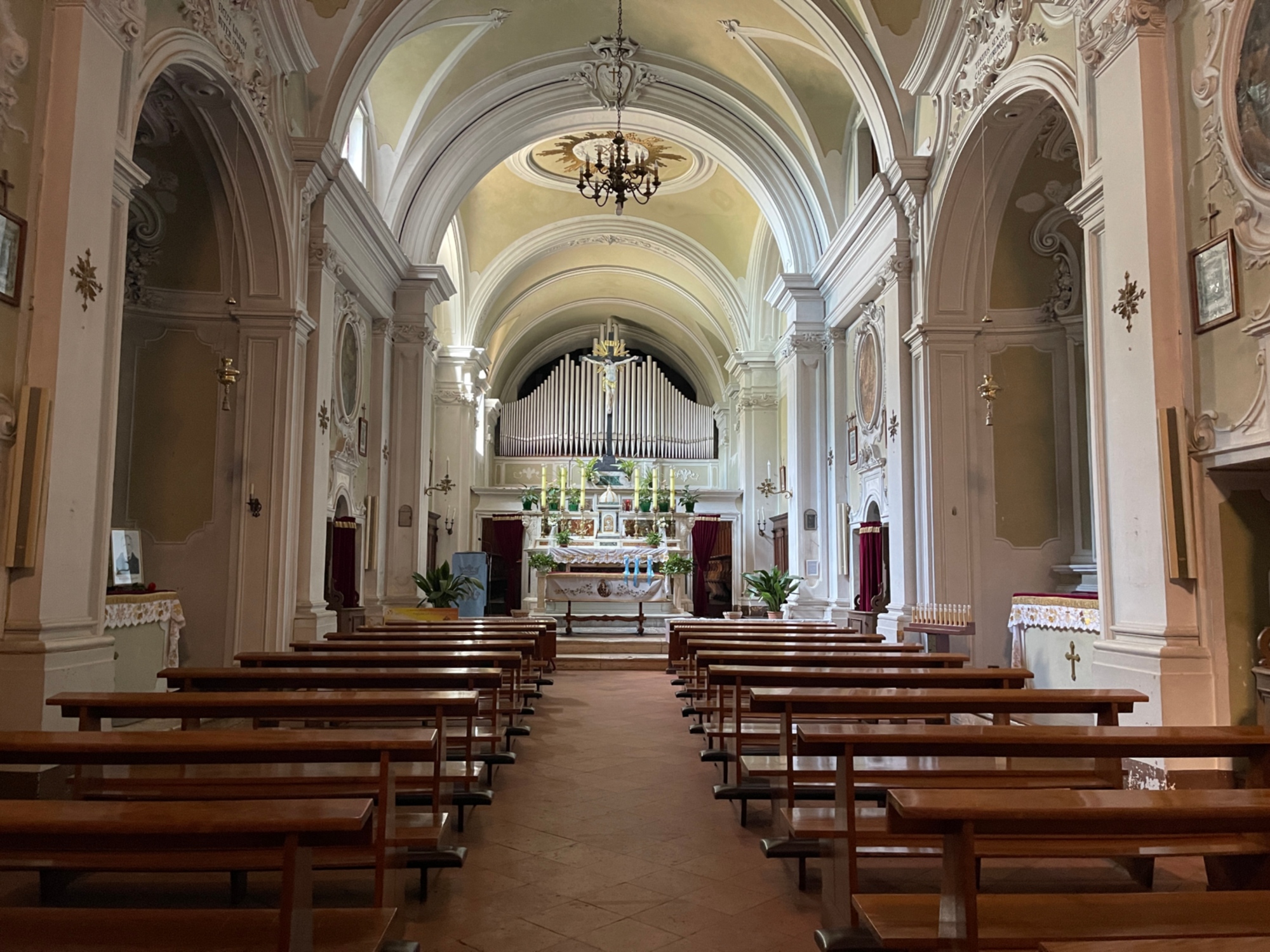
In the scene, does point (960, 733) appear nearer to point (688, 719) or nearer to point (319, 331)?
point (688, 719)

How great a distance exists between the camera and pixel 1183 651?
15.6ft

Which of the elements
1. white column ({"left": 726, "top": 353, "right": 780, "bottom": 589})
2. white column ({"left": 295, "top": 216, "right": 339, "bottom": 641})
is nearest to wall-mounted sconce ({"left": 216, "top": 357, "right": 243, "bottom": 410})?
white column ({"left": 295, "top": 216, "right": 339, "bottom": 641})

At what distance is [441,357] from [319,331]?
855cm

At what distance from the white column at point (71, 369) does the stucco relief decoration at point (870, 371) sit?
8.15 meters

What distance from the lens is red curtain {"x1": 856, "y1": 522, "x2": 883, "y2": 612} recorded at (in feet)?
35.7

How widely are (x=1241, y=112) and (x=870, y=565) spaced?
7.16m

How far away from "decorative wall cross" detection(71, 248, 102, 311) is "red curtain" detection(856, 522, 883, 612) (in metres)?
8.38

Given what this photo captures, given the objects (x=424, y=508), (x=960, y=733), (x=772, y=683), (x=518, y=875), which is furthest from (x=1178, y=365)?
(x=424, y=508)

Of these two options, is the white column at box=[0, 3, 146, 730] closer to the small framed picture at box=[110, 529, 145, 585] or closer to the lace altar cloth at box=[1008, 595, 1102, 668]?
the small framed picture at box=[110, 529, 145, 585]

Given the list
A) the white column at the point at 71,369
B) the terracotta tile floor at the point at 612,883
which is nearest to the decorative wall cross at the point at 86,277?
the white column at the point at 71,369

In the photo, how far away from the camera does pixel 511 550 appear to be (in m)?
20.8

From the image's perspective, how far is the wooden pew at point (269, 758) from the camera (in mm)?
2791

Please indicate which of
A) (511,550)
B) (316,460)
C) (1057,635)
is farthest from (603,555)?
(1057,635)

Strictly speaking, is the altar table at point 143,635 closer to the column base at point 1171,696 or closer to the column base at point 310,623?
the column base at point 310,623
